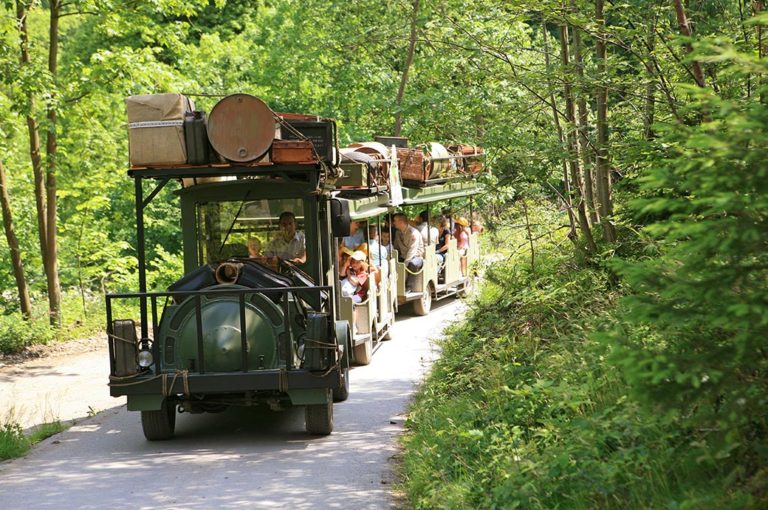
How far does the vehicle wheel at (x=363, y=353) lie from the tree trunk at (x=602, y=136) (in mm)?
3778

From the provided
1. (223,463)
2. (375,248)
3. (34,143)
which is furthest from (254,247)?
(34,143)

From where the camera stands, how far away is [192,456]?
924cm

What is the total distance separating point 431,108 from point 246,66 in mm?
18749

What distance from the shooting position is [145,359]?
962 centimetres

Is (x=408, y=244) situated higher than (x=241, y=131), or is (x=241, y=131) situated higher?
(x=241, y=131)

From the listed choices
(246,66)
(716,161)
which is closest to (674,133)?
(716,161)

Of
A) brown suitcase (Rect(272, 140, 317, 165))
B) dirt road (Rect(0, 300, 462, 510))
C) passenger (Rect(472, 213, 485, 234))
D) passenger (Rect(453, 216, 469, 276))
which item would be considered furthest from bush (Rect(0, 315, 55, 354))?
passenger (Rect(472, 213, 485, 234))

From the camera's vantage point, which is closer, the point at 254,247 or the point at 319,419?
the point at 319,419

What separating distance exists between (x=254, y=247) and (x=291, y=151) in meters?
1.21

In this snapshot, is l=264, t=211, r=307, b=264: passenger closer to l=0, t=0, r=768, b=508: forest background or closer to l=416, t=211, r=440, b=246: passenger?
l=0, t=0, r=768, b=508: forest background

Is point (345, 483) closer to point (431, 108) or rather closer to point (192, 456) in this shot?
point (192, 456)

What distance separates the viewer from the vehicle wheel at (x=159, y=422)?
386 inches

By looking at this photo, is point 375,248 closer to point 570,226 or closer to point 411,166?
point 411,166

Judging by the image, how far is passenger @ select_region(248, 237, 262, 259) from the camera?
10789 millimetres
